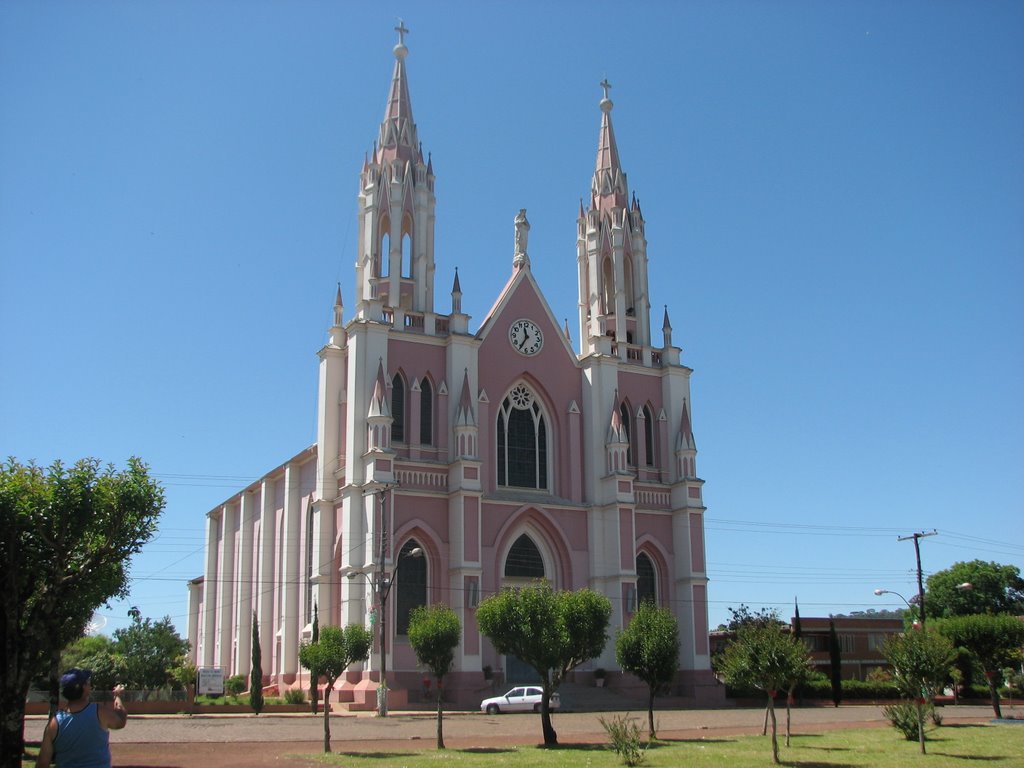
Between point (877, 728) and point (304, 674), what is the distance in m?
26.8

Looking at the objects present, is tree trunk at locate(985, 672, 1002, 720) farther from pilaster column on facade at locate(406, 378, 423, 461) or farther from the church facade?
pilaster column on facade at locate(406, 378, 423, 461)

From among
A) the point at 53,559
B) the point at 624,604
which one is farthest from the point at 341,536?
the point at 53,559

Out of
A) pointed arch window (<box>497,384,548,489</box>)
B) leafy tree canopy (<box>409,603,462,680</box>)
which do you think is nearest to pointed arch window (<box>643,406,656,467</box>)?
pointed arch window (<box>497,384,548,489</box>)

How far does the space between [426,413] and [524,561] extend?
28.7 ft

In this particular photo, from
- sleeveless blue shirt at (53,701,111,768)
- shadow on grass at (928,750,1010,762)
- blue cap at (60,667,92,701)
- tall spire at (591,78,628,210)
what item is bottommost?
shadow on grass at (928,750,1010,762)

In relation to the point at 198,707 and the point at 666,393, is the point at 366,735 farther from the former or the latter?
the point at 666,393

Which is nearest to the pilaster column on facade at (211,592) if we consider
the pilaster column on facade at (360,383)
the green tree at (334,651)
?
the pilaster column on facade at (360,383)

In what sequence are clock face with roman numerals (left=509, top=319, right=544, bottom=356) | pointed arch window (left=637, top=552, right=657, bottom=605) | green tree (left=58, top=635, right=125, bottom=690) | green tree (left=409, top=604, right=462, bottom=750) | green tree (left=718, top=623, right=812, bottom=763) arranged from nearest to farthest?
green tree (left=718, top=623, right=812, bottom=763)
green tree (left=409, top=604, right=462, bottom=750)
green tree (left=58, top=635, right=125, bottom=690)
pointed arch window (left=637, top=552, right=657, bottom=605)
clock face with roman numerals (left=509, top=319, right=544, bottom=356)

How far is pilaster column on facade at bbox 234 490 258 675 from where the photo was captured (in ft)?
204

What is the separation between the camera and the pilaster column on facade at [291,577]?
52.5m

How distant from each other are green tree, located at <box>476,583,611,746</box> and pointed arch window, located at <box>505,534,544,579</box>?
1976 centimetres

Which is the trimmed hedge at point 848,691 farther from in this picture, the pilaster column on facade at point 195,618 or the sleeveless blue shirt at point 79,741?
the sleeveless blue shirt at point 79,741

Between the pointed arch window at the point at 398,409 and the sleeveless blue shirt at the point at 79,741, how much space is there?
134 feet

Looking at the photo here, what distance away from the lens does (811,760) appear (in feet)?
78.1
